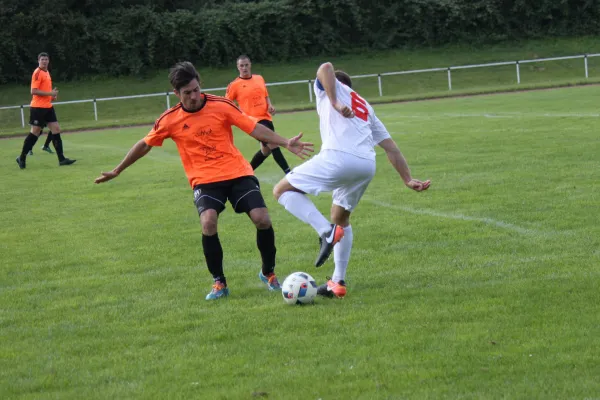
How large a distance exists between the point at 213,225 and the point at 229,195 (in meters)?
0.31

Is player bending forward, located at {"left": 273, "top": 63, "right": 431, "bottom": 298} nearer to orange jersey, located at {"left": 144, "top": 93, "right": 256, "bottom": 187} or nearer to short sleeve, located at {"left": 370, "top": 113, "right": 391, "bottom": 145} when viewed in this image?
short sleeve, located at {"left": 370, "top": 113, "right": 391, "bottom": 145}

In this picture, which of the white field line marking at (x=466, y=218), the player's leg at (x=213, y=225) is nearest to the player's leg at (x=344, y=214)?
the player's leg at (x=213, y=225)

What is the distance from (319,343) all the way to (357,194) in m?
1.78

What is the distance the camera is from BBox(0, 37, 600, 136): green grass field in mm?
40125

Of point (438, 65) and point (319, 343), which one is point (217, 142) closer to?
point (319, 343)

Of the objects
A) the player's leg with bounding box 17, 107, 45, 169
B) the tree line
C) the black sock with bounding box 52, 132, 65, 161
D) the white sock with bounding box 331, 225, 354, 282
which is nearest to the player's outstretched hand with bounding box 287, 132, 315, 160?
the white sock with bounding box 331, 225, 354, 282

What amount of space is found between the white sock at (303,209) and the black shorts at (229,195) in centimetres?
24

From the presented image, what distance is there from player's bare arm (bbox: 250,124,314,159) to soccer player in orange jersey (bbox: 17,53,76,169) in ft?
42.2

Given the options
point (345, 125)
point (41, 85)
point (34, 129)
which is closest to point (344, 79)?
point (345, 125)

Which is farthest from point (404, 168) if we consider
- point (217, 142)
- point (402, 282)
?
point (217, 142)

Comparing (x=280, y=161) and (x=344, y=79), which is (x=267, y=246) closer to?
(x=344, y=79)

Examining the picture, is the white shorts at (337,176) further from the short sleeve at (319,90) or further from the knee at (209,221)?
the knee at (209,221)

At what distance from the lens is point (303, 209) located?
23.0ft

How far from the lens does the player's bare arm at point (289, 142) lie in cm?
680
